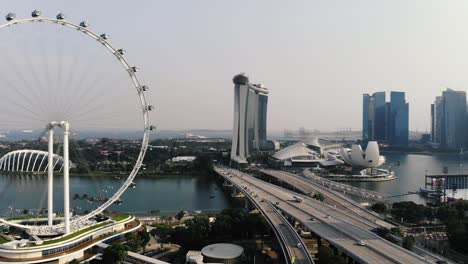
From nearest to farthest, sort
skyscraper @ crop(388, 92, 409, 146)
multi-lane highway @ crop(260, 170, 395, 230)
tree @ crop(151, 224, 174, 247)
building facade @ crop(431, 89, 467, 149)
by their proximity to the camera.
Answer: tree @ crop(151, 224, 174, 247), multi-lane highway @ crop(260, 170, 395, 230), building facade @ crop(431, 89, 467, 149), skyscraper @ crop(388, 92, 409, 146)

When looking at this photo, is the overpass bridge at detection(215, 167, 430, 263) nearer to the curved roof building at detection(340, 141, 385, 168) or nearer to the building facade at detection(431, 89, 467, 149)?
the curved roof building at detection(340, 141, 385, 168)

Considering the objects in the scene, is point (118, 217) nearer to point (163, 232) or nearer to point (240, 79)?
point (163, 232)

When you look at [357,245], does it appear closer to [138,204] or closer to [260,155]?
[138,204]

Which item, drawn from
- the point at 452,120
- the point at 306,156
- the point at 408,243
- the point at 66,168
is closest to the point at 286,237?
the point at 408,243

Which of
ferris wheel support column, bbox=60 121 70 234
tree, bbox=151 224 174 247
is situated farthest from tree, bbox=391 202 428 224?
ferris wheel support column, bbox=60 121 70 234

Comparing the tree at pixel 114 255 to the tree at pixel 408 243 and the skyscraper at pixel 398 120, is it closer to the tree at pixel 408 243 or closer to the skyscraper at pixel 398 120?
the tree at pixel 408 243
